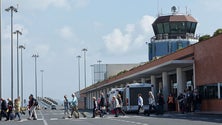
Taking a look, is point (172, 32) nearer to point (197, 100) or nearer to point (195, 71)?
point (195, 71)

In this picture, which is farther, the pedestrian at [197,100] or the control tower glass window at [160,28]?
the control tower glass window at [160,28]

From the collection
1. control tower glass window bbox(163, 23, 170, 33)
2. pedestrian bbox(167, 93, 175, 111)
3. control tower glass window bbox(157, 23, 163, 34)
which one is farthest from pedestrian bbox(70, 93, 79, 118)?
control tower glass window bbox(157, 23, 163, 34)

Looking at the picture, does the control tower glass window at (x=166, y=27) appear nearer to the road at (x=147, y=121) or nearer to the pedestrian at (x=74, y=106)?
the pedestrian at (x=74, y=106)

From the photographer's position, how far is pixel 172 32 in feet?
264

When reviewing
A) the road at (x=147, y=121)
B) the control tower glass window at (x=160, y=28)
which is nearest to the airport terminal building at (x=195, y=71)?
the road at (x=147, y=121)

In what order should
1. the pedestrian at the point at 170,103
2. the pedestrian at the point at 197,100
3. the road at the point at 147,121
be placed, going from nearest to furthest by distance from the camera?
the road at the point at 147,121 < the pedestrian at the point at 197,100 < the pedestrian at the point at 170,103

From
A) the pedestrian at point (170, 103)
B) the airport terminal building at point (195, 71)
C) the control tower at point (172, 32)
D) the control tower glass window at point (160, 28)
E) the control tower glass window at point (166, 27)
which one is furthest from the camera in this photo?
the control tower glass window at point (160, 28)

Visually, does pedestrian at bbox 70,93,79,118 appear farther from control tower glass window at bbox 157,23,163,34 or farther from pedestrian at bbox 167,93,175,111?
control tower glass window at bbox 157,23,163,34

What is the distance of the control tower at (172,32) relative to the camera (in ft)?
260

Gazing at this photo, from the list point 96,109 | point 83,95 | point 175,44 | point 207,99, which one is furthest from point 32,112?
point 83,95

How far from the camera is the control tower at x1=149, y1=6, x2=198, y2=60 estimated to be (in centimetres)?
7938

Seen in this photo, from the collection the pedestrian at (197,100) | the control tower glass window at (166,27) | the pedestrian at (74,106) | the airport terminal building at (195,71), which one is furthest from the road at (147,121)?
the control tower glass window at (166,27)

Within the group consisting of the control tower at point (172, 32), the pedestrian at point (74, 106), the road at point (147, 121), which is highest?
the control tower at point (172, 32)

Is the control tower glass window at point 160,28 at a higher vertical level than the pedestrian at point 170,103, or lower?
higher
